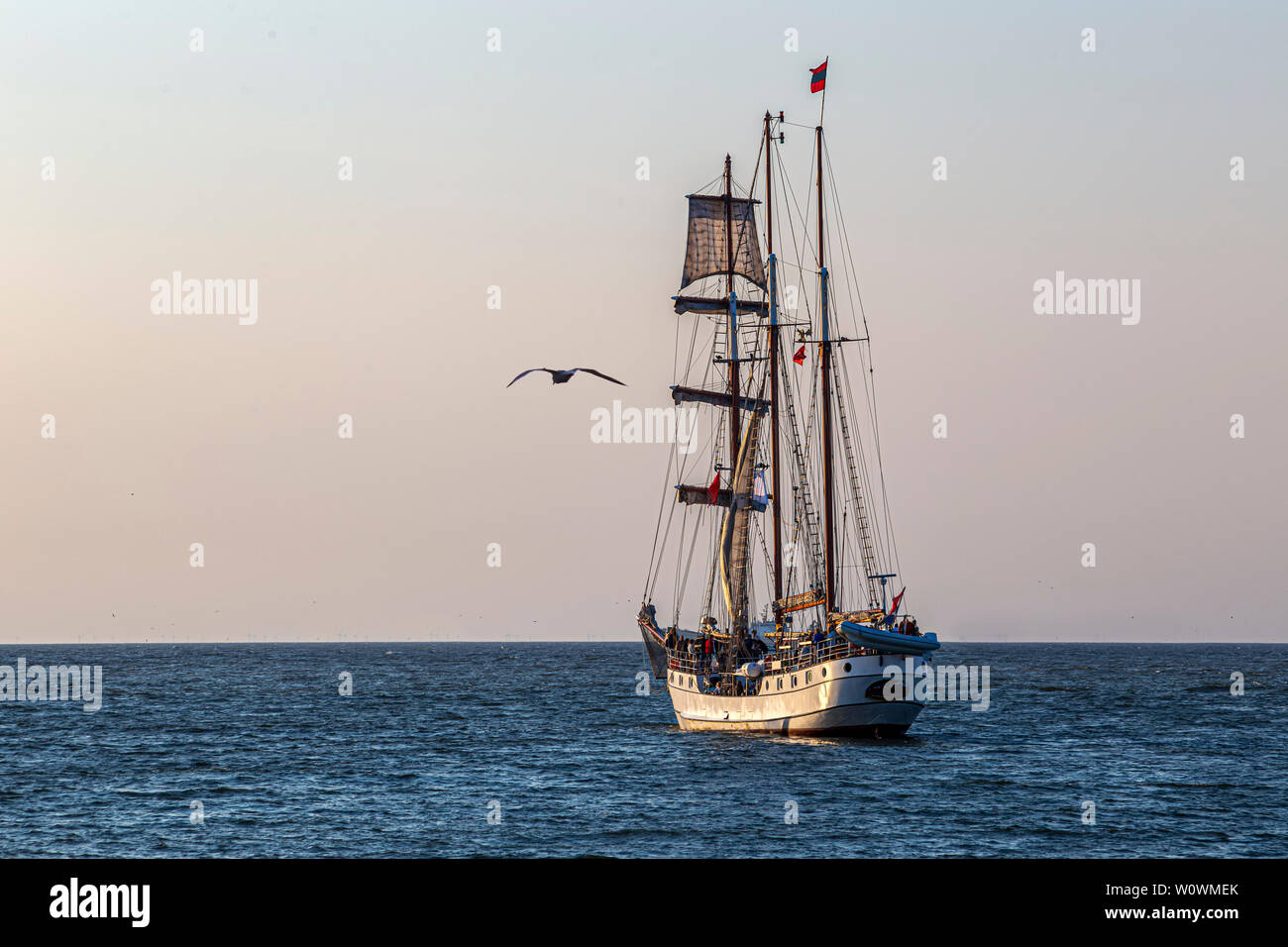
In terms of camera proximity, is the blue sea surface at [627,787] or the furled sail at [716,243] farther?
the furled sail at [716,243]

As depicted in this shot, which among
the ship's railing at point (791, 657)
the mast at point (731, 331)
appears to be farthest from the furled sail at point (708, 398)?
the ship's railing at point (791, 657)

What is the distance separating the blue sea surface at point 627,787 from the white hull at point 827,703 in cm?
111

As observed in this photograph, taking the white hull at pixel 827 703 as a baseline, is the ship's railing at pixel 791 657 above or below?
above

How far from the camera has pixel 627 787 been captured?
2181 inches

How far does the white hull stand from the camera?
219 ft

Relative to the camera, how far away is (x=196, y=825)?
4597cm

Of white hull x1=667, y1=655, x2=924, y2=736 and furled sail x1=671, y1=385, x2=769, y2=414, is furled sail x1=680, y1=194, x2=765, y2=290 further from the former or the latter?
white hull x1=667, y1=655, x2=924, y2=736

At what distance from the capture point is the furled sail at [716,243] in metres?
88.9

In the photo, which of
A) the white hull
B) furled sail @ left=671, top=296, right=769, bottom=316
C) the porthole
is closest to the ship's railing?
the white hull

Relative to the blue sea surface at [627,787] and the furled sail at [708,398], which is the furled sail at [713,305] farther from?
the blue sea surface at [627,787]

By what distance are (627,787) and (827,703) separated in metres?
15.1
